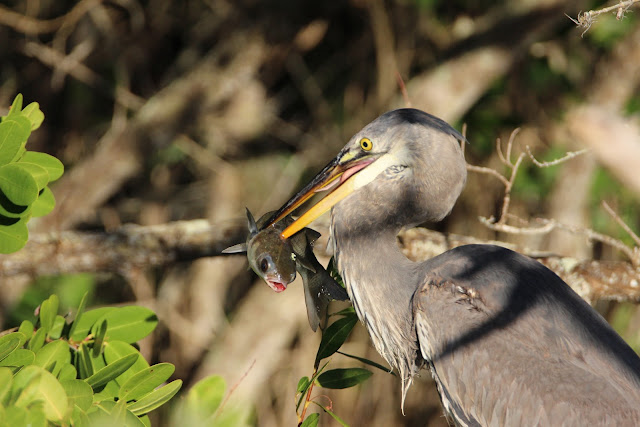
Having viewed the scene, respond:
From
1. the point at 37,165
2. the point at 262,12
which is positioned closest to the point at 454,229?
the point at 262,12

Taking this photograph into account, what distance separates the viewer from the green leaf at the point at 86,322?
6.39 ft

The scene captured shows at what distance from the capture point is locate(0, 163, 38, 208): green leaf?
1637mm

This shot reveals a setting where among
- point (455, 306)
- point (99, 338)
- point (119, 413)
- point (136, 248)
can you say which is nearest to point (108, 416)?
point (119, 413)

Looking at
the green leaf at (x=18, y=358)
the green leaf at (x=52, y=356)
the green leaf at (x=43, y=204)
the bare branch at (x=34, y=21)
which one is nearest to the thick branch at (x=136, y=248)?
the green leaf at (x=43, y=204)

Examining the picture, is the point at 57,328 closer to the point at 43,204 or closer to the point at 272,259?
the point at 43,204

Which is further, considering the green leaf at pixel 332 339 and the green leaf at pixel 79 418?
the green leaf at pixel 332 339

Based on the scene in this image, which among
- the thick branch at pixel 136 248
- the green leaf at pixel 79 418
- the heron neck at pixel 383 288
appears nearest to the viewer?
the green leaf at pixel 79 418

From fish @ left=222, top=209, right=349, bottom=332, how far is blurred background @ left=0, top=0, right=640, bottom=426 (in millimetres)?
2042

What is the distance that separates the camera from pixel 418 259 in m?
2.72

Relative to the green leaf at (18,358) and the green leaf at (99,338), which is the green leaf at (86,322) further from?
the green leaf at (18,358)

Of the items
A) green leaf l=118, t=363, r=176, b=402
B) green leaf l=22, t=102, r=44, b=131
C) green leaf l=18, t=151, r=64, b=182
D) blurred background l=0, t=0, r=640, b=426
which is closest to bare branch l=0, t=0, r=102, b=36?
blurred background l=0, t=0, r=640, b=426

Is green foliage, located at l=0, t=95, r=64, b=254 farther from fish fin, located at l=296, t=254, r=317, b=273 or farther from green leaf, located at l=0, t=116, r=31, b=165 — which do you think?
fish fin, located at l=296, t=254, r=317, b=273

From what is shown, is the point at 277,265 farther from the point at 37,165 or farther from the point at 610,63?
the point at 610,63

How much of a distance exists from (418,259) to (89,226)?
9.73 ft
